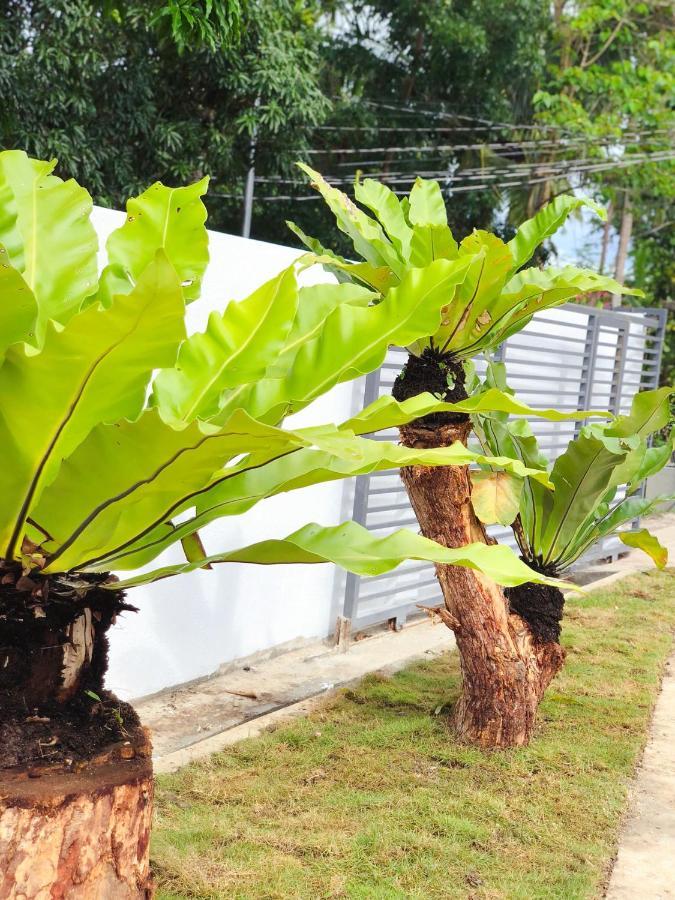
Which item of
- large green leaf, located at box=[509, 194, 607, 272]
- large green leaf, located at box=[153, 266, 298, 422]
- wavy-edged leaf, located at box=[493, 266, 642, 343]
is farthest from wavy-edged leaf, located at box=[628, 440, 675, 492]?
large green leaf, located at box=[153, 266, 298, 422]

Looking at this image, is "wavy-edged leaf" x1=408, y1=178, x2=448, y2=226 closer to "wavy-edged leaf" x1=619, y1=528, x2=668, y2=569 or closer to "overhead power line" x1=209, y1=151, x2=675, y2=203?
"wavy-edged leaf" x1=619, y1=528, x2=668, y2=569

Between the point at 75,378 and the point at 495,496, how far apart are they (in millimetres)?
2487

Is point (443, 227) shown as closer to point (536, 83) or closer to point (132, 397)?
point (132, 397)

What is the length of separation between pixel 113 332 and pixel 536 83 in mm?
17993

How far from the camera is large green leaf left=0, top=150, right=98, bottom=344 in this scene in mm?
1400

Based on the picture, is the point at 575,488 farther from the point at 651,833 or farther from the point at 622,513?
the point at 651,833

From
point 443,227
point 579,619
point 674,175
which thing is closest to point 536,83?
point 674,175

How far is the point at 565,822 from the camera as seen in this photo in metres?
3.11

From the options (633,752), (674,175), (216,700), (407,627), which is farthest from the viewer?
(674,175)

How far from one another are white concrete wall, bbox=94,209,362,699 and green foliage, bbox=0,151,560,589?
1.81 meters

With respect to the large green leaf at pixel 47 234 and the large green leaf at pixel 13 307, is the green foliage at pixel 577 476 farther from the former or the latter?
the large green leaf at pixel 13 307

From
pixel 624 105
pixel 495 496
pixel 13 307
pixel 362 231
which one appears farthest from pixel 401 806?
pixel 624 105

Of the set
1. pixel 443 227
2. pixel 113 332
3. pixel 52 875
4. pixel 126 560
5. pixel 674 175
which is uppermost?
pixel 674 175

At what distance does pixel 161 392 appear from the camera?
1.34m
